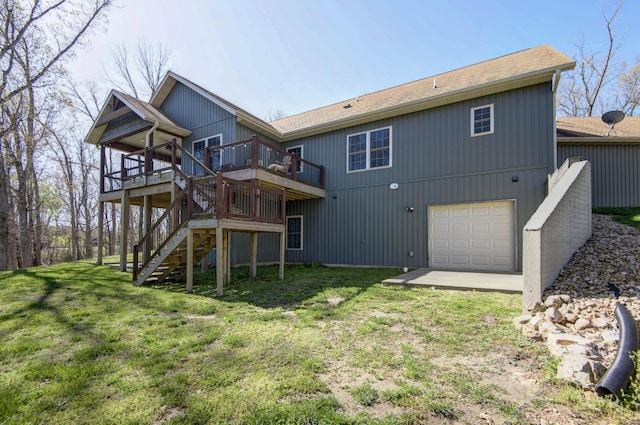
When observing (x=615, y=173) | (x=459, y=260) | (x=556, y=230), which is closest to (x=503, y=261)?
(x=459, y=260)

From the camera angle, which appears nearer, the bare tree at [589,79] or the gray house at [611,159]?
the gray house at [611,159]

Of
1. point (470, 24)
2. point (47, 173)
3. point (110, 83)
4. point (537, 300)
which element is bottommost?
point (537, 300)

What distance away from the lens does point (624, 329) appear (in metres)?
2.99

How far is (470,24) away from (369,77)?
18.1ft

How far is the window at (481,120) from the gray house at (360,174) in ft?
0.10

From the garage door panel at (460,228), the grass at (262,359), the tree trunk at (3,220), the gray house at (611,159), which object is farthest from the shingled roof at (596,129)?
the tree trunk at (3,220)

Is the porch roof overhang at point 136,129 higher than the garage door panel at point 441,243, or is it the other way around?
the porch roof overhang at point 136,129

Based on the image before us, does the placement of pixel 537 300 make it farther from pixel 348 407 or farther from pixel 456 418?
pixel 348 407

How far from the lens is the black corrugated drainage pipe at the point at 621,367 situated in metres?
2.20

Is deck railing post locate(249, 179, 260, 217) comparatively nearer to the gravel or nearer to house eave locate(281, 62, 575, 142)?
house eave locate(281, 62, 575, 142)

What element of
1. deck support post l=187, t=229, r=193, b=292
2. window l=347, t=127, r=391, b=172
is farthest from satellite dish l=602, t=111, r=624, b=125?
deck support post l=187, t=229, r=193, b=292

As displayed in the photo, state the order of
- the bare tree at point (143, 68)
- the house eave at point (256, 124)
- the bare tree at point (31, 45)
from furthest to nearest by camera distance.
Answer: the bare tree at point (143, 68) → the bare tree at point (31, 45) → the house eave at point (256, 124)

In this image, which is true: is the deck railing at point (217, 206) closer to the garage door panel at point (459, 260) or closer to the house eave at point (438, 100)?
the house eave at point (438, 100)

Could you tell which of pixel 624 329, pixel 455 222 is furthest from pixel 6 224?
pixel 624 329
